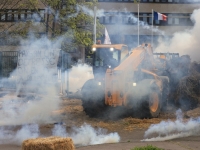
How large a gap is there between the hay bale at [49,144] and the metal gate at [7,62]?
80.8 feet

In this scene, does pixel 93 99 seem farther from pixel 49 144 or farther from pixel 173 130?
pixel 49 144

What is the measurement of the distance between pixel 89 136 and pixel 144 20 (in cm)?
3224

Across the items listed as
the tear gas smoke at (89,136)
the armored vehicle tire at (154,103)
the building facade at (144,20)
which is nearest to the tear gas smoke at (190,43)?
the armored vehicle tire at (154,103)

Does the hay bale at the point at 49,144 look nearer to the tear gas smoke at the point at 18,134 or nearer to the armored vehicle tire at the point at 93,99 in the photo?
the tear gas smoke at the point at 18,134

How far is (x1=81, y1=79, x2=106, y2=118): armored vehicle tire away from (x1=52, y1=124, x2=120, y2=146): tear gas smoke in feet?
9.72

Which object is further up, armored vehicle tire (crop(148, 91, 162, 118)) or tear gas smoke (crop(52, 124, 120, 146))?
armored vehicle tire (crop(148, 91, 162, 118))

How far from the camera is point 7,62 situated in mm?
36062

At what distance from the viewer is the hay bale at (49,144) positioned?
8.77 m

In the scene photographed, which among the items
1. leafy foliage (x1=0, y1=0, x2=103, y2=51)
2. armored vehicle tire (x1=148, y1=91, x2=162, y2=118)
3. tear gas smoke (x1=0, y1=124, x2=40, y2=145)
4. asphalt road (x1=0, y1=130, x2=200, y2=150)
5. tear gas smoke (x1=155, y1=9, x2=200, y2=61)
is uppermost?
leafy foliage (x1=0, y1=0, x2=103, y2=51)

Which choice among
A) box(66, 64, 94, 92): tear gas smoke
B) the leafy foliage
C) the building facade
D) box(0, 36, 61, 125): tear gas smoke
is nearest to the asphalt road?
box(0, 36, 61, 125): tear gas smoke

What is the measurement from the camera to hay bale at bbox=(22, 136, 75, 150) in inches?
345

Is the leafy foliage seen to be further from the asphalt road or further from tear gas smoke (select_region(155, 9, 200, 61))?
the asphalt road

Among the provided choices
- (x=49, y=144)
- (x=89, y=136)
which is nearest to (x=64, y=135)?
(x=89, y=136)

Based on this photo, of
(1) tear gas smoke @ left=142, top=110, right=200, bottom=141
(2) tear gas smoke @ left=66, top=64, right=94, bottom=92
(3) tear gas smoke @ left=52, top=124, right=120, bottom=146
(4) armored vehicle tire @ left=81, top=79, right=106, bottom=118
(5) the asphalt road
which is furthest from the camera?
(2) tear gas smoke @ left=66, top=64, right=94, bottom=92
